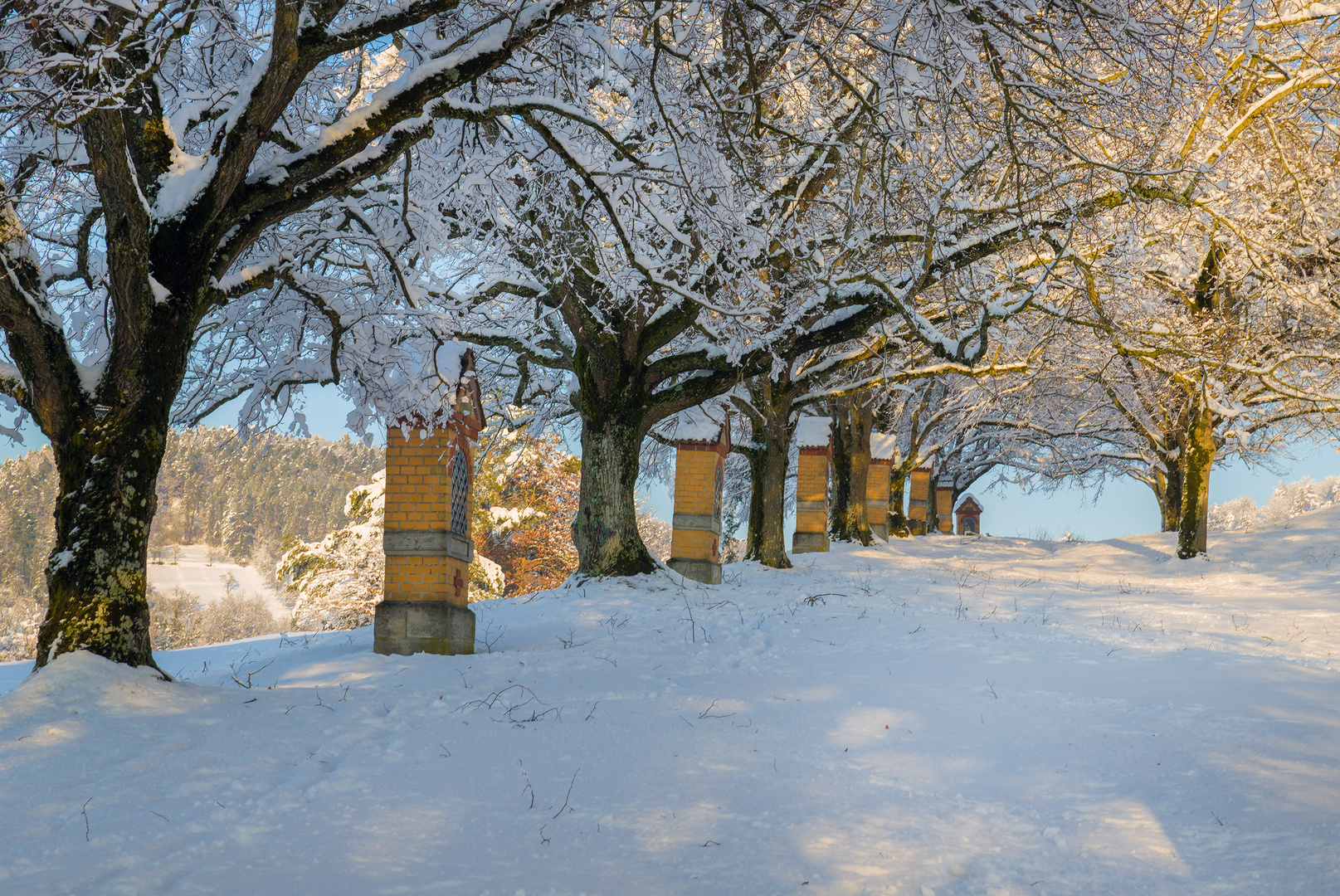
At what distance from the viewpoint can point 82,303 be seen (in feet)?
27.1

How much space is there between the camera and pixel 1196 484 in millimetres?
16969

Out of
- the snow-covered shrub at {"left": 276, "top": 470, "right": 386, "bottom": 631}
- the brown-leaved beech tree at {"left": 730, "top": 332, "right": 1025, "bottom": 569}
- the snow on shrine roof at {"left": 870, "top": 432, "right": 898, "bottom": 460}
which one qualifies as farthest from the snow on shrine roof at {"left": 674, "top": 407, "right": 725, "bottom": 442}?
the snow-covered shrub at {"left": 276, "top": 470, "right": 386, "bottom": 631}

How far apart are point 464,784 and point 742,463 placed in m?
23.8

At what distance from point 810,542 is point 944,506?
21246 millimetres

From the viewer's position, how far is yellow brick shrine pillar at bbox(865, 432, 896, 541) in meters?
24.5

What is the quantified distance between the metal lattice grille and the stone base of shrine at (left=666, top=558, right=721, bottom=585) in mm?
5688

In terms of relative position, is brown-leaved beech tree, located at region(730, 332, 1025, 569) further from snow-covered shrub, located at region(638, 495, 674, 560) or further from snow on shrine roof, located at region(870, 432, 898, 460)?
snow-covered shrub, located at region(638, 495, 674, 560)

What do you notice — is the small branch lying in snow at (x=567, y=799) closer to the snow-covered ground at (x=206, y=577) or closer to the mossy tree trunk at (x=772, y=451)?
the mossy tree trunk at (x=772, y=451)

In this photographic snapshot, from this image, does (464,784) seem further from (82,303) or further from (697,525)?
(697,525)

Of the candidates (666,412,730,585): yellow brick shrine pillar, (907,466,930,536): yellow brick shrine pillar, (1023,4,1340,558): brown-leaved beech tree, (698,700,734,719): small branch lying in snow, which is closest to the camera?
(698,700,734,719): small branch lying in snow

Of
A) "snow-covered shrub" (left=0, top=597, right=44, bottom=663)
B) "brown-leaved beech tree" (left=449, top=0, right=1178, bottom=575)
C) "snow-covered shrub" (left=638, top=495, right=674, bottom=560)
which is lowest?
"snow-covered shrub" (left=0, top=597, right=44, bottom=663)

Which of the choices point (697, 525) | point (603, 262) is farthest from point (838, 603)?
point (603, 262)

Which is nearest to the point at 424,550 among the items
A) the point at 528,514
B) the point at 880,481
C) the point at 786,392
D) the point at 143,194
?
the point at 143,194

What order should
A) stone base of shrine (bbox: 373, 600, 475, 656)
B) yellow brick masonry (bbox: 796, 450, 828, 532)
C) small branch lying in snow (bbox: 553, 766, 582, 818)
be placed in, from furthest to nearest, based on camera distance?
yellow brick masonry (bbox: 796, 450, 828, 532) → stone base of shrine (bbox: 373, 600, 475, 656) → small branch lying in snow (bbox: 553, 766, 582, 818)
